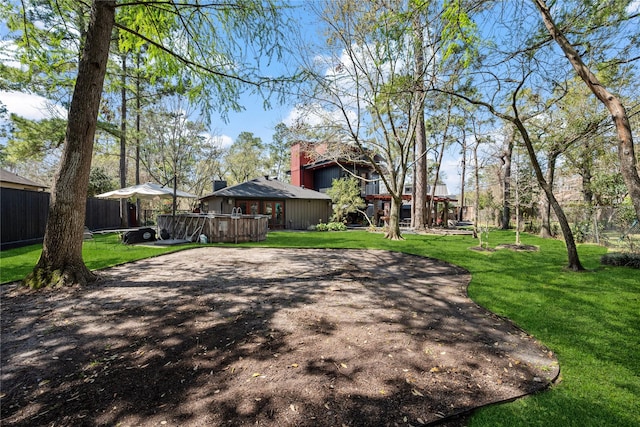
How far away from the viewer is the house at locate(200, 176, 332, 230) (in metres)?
18.1

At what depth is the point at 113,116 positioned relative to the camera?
52.8ft

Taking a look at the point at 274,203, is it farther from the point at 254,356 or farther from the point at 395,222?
the point at 254,356

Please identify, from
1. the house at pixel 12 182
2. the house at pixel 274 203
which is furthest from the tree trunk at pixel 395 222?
the house at pixel 12 182

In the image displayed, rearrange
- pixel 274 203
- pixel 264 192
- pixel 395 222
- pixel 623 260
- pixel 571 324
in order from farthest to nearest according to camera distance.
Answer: pixel 274 203
pixel 264 192
pixel 395 222
pixel 623 260
pixel 571 324

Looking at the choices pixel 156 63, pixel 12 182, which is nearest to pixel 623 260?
pixel 156 63

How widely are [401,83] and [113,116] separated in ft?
55.7

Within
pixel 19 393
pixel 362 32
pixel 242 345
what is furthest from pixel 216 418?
pixel 362 32

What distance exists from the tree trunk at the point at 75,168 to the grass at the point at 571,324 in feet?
4.87

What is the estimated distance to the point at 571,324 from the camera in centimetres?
363

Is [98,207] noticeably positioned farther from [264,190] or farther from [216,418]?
[216,418]

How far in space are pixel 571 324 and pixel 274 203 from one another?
17.4 meters

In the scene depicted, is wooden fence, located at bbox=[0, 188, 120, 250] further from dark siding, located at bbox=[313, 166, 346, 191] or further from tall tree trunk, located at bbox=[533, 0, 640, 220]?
dark siding, located at bbox=[313, 166, 346, 191]

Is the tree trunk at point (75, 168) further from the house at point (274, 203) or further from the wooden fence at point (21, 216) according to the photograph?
the house at point (274, 203)

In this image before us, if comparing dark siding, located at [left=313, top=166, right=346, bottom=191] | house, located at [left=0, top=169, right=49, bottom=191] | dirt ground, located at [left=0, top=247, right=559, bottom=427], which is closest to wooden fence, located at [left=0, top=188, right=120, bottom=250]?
dirt ground, located at [left=0, top=247, right=559, bottom=427]
